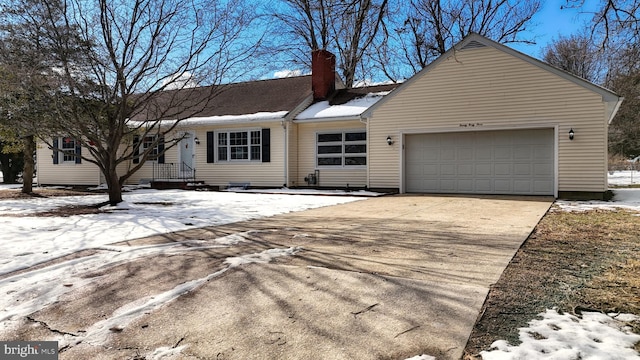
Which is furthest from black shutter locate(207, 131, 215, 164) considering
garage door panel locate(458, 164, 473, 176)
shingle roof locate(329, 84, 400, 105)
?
garage door panel locate(458, 164, 473, 176)

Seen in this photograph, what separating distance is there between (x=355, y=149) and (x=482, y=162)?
4.28 meters

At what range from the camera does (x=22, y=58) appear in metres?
8.67

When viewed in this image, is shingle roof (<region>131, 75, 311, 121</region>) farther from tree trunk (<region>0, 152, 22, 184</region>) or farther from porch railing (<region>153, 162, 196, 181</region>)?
tree trunk (<region>0, 152, 22, 184</region>)

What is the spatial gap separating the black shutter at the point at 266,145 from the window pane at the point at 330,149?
190 cm

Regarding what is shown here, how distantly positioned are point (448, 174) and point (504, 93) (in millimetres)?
2888

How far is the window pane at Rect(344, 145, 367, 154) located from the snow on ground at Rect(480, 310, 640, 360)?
12.1 metres

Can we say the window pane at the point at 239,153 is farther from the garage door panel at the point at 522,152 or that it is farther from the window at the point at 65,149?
the garage door panel at the point at 522,152

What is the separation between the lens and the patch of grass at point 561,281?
254 centimetres

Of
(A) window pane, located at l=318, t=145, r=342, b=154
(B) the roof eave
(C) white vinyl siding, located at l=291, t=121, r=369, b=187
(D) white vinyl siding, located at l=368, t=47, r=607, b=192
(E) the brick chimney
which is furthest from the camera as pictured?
(E) the brick chimney

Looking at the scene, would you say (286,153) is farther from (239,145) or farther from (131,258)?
(131,258)

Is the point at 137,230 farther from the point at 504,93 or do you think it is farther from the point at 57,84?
the point at 504,93

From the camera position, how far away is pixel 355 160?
14.7 metres

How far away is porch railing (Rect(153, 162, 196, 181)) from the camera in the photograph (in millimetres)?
16891

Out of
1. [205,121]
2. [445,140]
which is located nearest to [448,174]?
[445,140]
